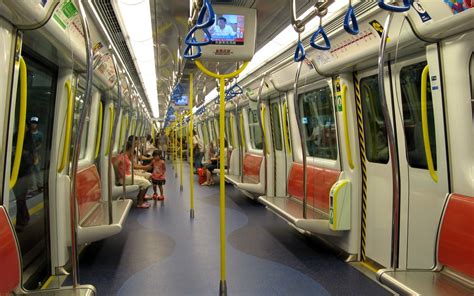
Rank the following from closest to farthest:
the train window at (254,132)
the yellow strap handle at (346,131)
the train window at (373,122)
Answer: the train window at (373,122) → the yellow strap handle at (346,131) → the train window at (254,132)

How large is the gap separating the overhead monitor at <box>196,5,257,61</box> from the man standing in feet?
6.79

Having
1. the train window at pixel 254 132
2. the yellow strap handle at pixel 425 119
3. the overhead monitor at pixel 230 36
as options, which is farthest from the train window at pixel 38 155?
the train window at pixel 254 132

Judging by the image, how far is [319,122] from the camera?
628 centimetres

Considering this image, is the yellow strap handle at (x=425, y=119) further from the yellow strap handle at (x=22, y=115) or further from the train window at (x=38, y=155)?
the train window at (x=38, y=155)

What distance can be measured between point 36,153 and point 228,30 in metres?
2.53

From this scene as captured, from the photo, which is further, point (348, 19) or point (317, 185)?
point (317, 185)

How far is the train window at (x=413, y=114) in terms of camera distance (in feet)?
12.6

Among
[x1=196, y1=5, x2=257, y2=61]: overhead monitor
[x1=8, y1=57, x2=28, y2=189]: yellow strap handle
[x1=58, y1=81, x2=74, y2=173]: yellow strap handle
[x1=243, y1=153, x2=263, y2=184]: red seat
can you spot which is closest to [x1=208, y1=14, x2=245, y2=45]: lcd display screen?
[x1=196, y1=5, x2=257, y2=61]: overhead monitor

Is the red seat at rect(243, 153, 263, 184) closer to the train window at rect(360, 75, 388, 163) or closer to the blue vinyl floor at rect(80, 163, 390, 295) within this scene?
the blue vinyl floor at rect(80, 163, 390, 295)

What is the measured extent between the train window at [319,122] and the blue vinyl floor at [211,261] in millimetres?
1417

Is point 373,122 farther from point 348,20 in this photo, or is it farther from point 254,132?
point 254,132

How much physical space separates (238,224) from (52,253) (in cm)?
343

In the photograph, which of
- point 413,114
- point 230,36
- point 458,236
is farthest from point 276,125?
point 458,236

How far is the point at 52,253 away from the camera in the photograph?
13.4 feet
